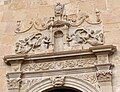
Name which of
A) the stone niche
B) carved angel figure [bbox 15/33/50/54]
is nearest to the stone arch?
Result: the stone niche

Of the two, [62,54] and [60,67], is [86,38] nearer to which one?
[62,54]

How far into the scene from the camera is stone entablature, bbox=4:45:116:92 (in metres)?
7.70

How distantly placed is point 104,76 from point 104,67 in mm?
Result: 238

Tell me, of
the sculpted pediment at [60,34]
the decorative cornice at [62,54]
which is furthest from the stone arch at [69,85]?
the sculpted pediment at [60,34]

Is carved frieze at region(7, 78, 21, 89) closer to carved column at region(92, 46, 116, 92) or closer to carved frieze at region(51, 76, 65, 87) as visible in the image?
carved frieze at region(51, 76, 65, 87)

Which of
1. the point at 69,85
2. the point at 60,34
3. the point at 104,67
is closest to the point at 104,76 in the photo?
the point at 104,67

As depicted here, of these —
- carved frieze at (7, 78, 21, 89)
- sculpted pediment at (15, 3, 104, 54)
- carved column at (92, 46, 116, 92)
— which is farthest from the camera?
sculpted pediment at (15, 3, 104, 54)

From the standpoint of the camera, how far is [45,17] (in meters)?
9.00

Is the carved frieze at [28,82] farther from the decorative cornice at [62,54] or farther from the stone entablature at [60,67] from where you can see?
the decorative cornice at [62,54]

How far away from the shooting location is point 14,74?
804 centimetres

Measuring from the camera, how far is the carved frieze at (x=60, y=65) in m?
7.93

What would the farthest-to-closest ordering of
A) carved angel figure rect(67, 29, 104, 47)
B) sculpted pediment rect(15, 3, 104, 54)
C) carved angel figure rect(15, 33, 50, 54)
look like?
1. carved angel figure rect(15, 33, 50, 54)
2. sculpted pediment rect(15, 3, 104, 54)
3. carved angel figure rect(67, 29, 104, 47)

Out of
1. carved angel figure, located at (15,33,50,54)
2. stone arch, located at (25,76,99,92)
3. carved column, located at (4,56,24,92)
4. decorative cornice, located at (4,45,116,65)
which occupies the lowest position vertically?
stone arch, located at (25,76,99,92)

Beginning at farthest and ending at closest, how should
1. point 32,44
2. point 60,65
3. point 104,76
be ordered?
point 32,44 → point 60,65 → point 104,76
